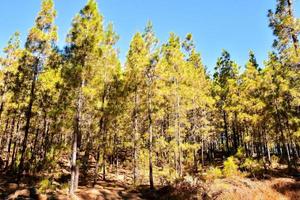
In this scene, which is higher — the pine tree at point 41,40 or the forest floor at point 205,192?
the pine tree at point 41,40

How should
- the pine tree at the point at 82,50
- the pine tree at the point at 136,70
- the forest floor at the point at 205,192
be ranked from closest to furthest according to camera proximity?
the forest floor at the point at 205,192, the pine tree at the point at 82,50, the pine tree at the point at 136,70

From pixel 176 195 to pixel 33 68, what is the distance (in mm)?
14863

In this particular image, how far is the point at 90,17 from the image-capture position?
59.5ft

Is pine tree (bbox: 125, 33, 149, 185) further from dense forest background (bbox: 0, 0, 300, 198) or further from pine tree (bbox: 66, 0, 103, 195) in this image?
pine tree (bbox: 66, 0, 103, 195)

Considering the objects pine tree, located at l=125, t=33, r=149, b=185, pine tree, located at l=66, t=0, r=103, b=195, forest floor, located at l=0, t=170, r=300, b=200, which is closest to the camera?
forest floor, located at l=0, t=170, r=300, b=200

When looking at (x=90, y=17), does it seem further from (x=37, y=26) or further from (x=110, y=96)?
(x=110, y=96)

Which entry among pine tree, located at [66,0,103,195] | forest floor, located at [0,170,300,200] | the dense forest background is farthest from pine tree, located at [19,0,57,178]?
forest floor, located at [0,170,300,200]

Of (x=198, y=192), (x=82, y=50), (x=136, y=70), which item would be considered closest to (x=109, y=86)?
(x=136, y=70)

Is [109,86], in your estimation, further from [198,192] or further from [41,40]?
[198,192]

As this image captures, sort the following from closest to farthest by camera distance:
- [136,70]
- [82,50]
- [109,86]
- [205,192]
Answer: [205,192], [82,50], [136,70], [109,86]

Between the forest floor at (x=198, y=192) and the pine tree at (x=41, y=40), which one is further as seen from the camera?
the pine tree at (x=41, y=40)

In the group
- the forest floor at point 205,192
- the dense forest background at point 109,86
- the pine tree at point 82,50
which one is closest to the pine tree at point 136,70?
the dense forest background at point 109,86

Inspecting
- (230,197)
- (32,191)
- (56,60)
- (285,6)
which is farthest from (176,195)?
(56,60)

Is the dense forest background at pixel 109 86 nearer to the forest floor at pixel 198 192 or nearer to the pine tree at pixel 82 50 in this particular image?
the pine tree at pixel 82 50
